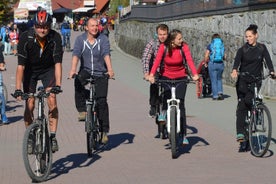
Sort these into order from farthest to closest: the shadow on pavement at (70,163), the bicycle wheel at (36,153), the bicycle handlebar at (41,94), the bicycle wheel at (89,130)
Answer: the bicycle wheel at (89,130)
the shadow on pavement at (70,163)
the bicycle handlebar at (41,94)
the bicycle wheel at (36,153)

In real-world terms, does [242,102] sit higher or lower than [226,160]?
higher

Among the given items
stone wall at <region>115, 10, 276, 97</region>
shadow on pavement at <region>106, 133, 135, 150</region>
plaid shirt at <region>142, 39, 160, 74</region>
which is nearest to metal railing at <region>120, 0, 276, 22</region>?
stone wall at <region>115, 10, 276, 97</region>

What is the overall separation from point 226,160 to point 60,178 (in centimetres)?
230

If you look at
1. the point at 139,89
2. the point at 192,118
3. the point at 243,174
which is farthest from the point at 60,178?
the point at 139,89

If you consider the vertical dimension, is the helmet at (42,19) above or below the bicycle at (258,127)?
above

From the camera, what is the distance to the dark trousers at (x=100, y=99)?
412 inches

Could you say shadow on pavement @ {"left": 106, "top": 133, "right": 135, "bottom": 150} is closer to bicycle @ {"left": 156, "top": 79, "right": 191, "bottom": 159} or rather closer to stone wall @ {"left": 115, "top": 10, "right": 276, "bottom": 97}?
bicycle @ {"left": 156, "top": 79, "right": 191, "bottom": 159}

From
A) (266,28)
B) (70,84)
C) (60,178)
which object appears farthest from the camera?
(70,84)

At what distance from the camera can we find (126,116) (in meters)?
14.8

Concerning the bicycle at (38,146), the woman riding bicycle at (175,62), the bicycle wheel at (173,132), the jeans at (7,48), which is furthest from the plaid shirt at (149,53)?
the jeans at (7,48)

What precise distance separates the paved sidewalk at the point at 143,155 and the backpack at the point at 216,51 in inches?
57.2

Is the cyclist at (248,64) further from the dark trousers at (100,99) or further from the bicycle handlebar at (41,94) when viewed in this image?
the bicycle handlebar at (41,94)

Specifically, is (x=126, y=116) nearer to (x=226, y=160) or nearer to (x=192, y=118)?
(x=192, y=118)

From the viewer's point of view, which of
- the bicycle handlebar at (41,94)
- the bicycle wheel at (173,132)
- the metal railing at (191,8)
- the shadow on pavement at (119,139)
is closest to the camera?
the bicycle handlebar at (41,94)
